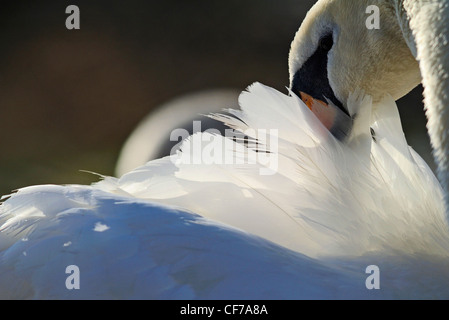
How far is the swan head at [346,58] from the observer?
55.4 inches

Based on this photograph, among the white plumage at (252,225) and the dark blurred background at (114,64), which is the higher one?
the dark blurred background at (114,64)

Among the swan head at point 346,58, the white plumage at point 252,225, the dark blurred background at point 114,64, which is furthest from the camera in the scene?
the dark blurred background at point 114,64

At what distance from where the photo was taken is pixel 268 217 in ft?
3.30

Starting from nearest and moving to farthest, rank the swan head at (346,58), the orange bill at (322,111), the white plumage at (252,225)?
the white plumage at (252,225), the orange bill at (322,111), the swan head at (346,58)

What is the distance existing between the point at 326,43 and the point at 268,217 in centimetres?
59

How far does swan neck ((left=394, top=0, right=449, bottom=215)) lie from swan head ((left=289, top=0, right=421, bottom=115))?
1.28 feet

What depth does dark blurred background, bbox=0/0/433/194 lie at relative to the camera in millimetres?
3787

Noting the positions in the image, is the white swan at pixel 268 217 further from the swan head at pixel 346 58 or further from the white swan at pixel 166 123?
the white swan at pixel 166 123

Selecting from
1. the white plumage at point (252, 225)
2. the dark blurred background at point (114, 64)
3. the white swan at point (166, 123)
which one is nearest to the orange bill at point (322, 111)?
the white plumage at point (252, 225)

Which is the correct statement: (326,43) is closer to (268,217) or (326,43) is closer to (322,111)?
(322,111)

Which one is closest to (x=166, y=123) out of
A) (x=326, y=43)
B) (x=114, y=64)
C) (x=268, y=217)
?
(x=114, y=64)

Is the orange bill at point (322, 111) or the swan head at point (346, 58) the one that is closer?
the orange bill at point (322, 111)

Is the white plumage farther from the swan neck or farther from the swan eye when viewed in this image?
the swan eye
